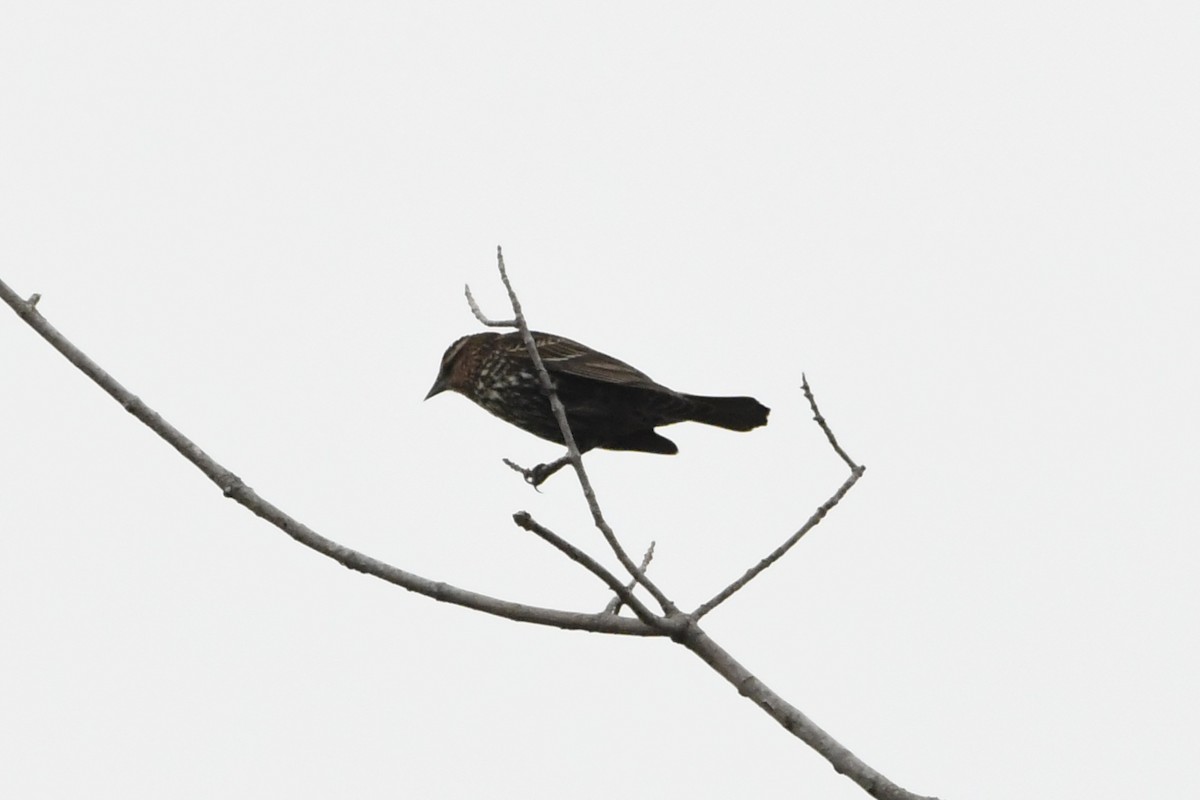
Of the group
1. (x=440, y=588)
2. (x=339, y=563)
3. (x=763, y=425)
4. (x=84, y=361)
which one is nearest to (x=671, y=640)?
(x=440, y=588)

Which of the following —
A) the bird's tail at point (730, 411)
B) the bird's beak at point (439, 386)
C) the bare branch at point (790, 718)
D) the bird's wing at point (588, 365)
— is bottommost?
the bare branch at point (790, 718)

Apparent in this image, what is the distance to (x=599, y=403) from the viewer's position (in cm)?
722

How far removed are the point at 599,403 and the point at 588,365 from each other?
0.19m

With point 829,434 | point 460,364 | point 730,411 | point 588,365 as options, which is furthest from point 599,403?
point 829,434

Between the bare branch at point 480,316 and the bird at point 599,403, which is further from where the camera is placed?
the bird at point 599,403

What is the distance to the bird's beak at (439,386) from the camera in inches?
329

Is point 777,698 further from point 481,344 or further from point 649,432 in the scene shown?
point 481,344

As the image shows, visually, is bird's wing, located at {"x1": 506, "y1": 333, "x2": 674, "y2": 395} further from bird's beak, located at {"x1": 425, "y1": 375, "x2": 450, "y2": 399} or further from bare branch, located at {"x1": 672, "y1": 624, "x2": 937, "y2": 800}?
bare branch, located at {"x1": 672, "y1": 624, "x2": 937, "y2": 800}

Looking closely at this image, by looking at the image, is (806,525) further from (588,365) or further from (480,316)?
(588,365)

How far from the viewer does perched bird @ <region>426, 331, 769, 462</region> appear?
718cm

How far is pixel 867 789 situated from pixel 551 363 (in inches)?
165

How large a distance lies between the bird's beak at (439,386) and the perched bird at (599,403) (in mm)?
785

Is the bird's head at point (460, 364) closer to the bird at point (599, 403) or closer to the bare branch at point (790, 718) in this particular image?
the bird at point (599, 403)

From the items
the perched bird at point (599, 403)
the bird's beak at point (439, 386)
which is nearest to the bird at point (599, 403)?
the perched bird at point (599, 403)
